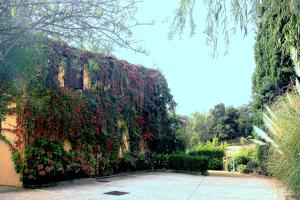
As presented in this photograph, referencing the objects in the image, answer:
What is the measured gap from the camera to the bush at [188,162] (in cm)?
1288

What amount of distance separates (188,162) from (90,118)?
438cm

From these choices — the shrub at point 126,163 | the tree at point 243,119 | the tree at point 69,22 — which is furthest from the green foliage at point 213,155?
the tree at point 69,22

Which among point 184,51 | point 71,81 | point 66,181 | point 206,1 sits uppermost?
point 71,81

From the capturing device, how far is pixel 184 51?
11.5 feet

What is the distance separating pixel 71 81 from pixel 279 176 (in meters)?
6.62

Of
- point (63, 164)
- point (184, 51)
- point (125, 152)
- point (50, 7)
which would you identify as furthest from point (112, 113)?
point (50, 7)

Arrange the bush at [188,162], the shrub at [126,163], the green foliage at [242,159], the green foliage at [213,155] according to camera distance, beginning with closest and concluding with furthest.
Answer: the shrub at [126,163] → the bush at [188,162] → the green foliage at [242,159] → the green foliage at [213,155]

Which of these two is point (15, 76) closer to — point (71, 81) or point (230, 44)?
point (230, 44)

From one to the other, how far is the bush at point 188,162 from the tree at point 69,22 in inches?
414

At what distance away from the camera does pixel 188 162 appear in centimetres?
1308

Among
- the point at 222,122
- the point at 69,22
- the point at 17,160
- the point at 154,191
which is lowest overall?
the point at 154,191

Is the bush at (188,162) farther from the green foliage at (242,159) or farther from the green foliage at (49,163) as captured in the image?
the green foliage at (49,163)

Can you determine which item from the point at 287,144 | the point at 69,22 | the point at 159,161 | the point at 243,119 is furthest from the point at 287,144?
the point at 243,119

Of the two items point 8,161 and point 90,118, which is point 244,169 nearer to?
point 90,118
